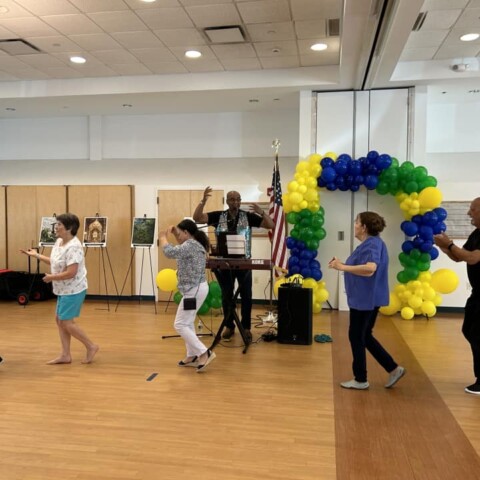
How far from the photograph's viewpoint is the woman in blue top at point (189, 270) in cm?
435

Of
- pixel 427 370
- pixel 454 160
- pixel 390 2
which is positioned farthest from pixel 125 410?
pixel 454 160

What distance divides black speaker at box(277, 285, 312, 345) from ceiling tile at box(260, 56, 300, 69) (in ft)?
10.9

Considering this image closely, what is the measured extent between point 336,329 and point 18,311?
5148mm

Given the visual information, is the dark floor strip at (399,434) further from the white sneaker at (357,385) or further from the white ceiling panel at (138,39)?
the white ceiling panel at (138,39)

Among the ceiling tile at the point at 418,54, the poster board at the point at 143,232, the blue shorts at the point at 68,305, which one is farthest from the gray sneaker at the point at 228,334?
the ceiling tile at the point at 418,54

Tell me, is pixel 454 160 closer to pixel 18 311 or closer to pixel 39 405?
pixel 39 405

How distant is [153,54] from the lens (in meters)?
6.45

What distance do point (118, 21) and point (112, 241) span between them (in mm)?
4260

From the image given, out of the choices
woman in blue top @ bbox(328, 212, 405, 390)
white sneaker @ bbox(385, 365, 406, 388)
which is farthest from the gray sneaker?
white sneaker @ bbox(385, 365, 406, 388)

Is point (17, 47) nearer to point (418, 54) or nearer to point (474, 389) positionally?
point (418, 54)

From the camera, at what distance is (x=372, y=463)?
2.85 metres

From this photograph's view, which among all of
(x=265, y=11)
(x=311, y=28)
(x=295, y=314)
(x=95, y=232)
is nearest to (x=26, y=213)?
(x=95, y=232)

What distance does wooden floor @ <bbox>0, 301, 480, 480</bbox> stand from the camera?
2816mm

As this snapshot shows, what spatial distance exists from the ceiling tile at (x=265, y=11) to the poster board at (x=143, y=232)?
381cm
